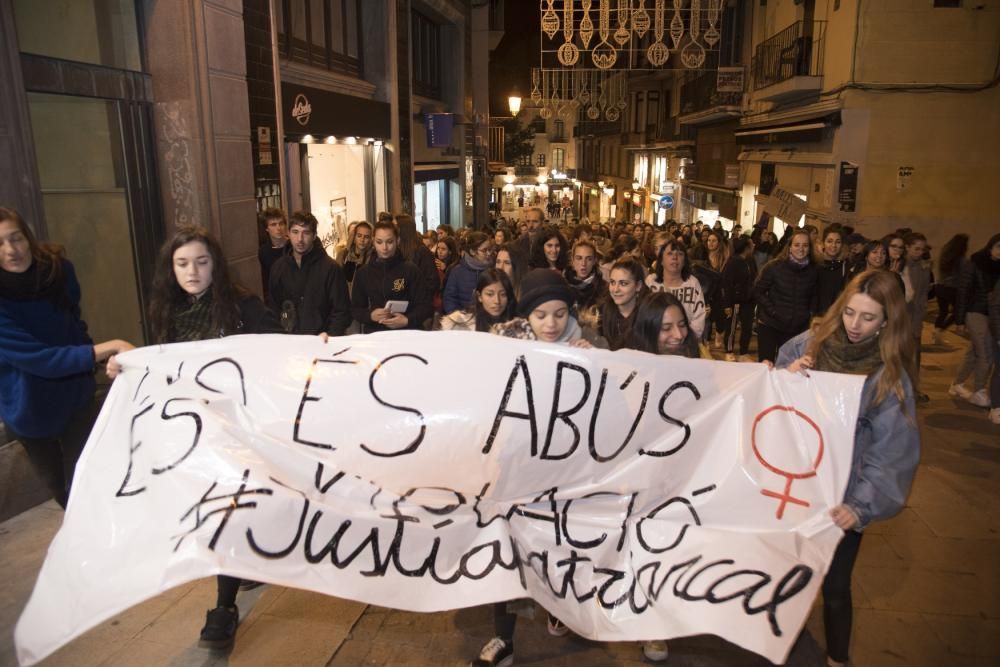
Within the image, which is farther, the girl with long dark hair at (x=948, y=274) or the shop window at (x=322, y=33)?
the shop window at (x=322, y=33)

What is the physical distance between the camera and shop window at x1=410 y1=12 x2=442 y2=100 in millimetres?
18891

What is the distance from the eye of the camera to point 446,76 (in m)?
21.8

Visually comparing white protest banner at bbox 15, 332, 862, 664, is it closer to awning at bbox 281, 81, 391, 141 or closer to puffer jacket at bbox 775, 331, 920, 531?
puffer jacket at bbox 775, 331, 920, 531

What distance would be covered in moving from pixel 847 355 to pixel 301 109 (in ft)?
28.3

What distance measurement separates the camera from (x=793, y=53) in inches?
679

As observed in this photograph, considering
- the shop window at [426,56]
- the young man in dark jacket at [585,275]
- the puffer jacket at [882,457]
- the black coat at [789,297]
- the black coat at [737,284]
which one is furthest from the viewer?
the shop window at [426,56]

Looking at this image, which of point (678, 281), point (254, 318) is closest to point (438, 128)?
point (678, 281)

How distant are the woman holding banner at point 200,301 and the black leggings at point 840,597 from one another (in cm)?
263

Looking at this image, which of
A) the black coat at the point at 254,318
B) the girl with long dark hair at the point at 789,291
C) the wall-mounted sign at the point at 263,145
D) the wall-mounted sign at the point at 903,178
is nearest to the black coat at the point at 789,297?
the girl with long dark hair at the point at 789,291

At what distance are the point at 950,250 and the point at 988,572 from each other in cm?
466

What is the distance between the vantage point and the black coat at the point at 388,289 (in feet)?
19.7

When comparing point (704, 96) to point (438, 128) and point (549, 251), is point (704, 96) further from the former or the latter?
point (549, 251)

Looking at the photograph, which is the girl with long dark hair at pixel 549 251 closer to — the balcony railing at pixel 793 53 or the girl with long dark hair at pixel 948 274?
the girl with long dark hair at pixel 948 274

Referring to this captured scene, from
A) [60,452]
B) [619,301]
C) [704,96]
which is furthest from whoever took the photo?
[704,96]
